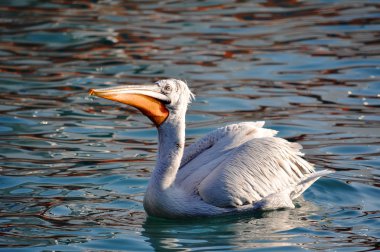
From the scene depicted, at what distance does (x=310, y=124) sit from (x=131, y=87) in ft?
10.8

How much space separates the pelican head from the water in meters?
0.76

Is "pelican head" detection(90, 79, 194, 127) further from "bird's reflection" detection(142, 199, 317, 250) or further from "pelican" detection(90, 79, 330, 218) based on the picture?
"bird's reflection" detection(142, 199, 317, 250)

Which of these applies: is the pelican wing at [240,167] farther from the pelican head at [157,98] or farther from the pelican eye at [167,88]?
the pelican eye at [167,88]

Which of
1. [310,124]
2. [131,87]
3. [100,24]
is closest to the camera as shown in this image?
[131,87]

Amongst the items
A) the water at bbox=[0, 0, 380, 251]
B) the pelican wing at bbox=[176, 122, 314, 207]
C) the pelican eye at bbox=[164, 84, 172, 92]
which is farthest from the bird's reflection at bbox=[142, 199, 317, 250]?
the pelican eye at bbox=[164, 84, 172, 92]

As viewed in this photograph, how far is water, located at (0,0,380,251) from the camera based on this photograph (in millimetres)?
6016

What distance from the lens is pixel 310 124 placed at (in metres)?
8.84

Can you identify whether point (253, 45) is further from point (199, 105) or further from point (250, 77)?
point (199, 105)

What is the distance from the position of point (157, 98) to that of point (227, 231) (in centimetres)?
102

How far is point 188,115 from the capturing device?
9.41m

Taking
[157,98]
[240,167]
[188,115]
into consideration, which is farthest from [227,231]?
[188,115]

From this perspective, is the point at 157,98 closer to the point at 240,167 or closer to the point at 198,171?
the point at 198,171

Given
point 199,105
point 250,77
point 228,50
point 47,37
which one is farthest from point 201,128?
point 47,37

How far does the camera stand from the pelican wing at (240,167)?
618 centimetres
